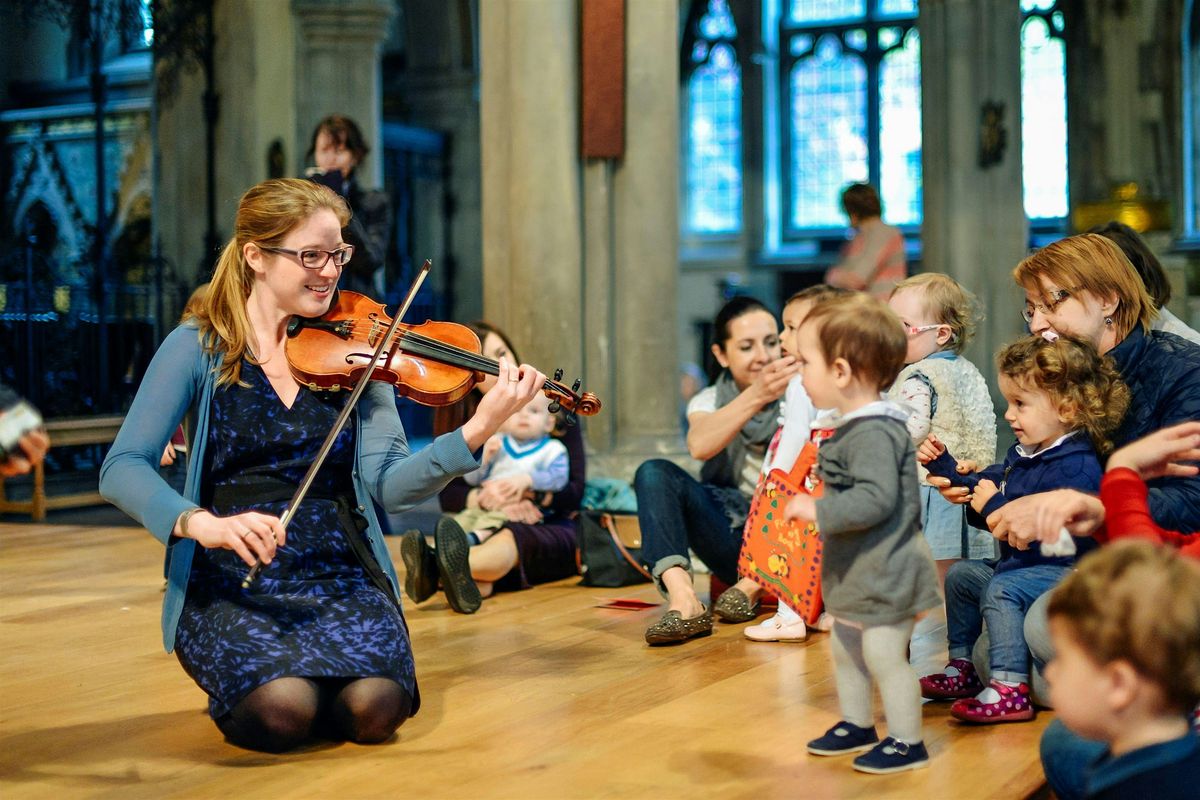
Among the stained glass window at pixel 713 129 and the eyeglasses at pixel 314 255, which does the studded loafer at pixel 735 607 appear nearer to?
the eyeglasses at pixel 314 255

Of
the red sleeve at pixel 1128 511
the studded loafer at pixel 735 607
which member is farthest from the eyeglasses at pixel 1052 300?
the studded loafer at pixel 735 607

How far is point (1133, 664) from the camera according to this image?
1.81 meters

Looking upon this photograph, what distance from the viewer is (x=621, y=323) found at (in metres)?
6.32

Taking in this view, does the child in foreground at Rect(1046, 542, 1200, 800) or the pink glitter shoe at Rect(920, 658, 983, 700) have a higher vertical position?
the child in foreground at Rect(1046, 542, 1200, 800)

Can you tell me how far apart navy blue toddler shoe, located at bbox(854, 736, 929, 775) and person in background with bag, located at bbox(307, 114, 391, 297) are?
3.17 metres

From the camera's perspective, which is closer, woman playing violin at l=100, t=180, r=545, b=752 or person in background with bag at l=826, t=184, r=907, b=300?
woman playing violin at l=100, t=180, r=545, b=752

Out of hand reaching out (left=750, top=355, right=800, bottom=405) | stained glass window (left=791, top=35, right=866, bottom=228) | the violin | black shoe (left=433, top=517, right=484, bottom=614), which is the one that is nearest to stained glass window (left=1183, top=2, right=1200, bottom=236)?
stained glass window (left=791, top=35, right=866, bottom=228)

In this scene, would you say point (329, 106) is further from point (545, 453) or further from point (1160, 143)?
point (1160, 143)

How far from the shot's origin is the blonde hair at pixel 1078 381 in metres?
2.96

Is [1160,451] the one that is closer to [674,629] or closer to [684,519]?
[674,629]

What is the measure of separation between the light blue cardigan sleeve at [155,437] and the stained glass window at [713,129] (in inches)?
483

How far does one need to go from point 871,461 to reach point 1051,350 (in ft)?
1.91

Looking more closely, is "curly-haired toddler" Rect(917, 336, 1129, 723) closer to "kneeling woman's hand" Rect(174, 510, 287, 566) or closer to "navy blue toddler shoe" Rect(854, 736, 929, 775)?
"navy blue toddler shoe" Rect(854, 736, 929, 775)

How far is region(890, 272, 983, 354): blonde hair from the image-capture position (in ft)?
12.3
